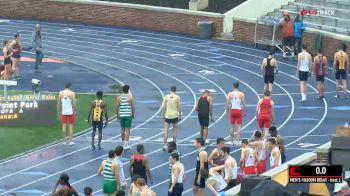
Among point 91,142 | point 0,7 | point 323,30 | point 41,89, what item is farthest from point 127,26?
point 91,142

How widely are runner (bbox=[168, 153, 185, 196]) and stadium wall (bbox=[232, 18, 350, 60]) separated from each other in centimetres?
1867

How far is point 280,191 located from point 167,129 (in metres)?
15.3

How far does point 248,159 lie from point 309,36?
1969cm

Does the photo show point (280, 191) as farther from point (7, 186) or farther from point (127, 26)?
point (127, 26)

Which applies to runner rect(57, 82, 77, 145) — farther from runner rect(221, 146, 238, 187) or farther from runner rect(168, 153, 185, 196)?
runner rect(221, 146, 238, 187)

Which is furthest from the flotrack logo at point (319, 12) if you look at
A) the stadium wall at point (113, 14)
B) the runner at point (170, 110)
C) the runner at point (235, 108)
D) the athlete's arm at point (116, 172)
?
the athlete's arm at point (116, 172)

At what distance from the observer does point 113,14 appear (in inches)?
1996

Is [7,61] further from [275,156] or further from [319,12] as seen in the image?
[275,156]

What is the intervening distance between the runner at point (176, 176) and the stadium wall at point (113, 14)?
979 inches

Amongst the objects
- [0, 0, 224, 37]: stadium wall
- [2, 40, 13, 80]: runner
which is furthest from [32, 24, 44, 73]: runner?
[0, 0, 224, 37]: stadium wall

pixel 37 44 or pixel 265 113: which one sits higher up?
pixel 265 113

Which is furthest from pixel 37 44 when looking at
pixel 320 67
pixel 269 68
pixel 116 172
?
pixel 116 172

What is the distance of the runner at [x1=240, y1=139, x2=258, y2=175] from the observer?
23.8 metres
